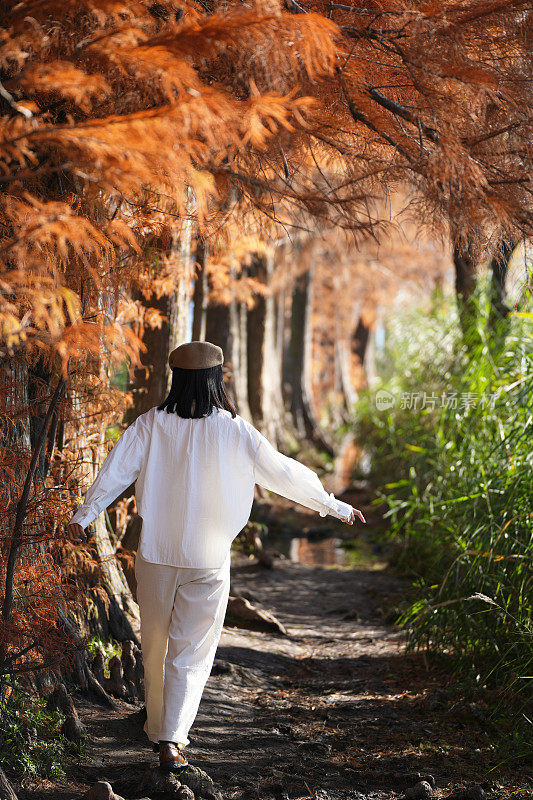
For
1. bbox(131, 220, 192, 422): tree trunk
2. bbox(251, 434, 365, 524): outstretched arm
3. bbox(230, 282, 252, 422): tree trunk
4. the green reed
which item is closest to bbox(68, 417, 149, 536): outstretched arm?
bbox(251, 434, 365, 524): outstretched arm

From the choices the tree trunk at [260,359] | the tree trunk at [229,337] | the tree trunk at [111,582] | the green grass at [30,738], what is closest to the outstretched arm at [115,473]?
the green grass at [30,738]

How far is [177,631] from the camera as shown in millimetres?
3824

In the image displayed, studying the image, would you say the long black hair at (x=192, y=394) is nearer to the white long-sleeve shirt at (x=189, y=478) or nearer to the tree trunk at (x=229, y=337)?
the white long-sleeve shirt at (x=189, y=478)

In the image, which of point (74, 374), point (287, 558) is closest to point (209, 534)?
point (74, 374)

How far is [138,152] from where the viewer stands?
108 inches

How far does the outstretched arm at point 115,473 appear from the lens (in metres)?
3.70

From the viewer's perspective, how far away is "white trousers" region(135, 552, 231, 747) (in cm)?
376

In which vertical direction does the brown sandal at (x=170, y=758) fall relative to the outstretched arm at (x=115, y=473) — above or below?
below

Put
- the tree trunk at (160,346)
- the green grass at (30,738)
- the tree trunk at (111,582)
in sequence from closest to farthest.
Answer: the green grass at (30,738), the tree trunk at (111,582), the tree trunk at (160,346)

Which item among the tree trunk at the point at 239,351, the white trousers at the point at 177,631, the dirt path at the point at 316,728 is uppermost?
the tree trunk at the point at 239,351

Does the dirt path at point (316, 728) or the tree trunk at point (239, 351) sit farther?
the tree trunk at point (239, 351)

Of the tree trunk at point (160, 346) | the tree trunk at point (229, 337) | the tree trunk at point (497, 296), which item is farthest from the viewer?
the tree trunk at point (229, 337)

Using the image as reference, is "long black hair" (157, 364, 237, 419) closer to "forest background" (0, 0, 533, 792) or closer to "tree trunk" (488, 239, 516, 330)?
"forest background" (0, 0, 533, 792)

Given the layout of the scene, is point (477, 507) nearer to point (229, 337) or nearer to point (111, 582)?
point (111, 582)
